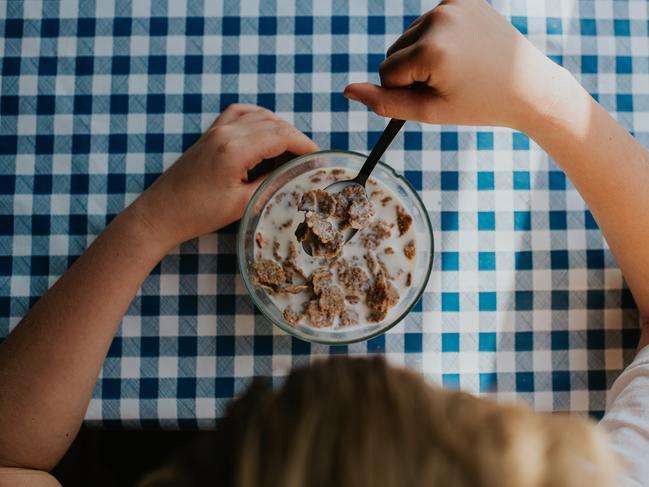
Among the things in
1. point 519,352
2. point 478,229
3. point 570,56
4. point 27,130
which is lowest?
point 519,352

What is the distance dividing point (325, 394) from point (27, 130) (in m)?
0.76

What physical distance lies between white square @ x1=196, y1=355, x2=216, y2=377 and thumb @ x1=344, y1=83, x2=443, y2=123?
48 cm

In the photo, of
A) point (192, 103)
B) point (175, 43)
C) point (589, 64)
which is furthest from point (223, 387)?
point (589, 64)

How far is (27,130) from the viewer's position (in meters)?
1.05

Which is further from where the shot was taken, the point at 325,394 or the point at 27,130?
the point at 27,130

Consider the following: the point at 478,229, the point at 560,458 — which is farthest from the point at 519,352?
the point at 560,458

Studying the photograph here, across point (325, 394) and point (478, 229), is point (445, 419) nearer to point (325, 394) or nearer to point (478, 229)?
point (325, 394)

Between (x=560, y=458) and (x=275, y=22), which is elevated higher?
(x=275, y=22)

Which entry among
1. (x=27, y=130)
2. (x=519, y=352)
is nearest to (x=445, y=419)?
(x=519, y=352)

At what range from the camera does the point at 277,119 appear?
1009 mm

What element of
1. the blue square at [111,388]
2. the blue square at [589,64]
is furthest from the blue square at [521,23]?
the blue square at [111,388]

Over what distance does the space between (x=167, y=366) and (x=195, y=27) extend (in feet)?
1.84

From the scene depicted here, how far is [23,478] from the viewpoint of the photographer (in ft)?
3.08

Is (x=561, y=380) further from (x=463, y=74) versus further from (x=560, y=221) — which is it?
(x=463, y=74)
